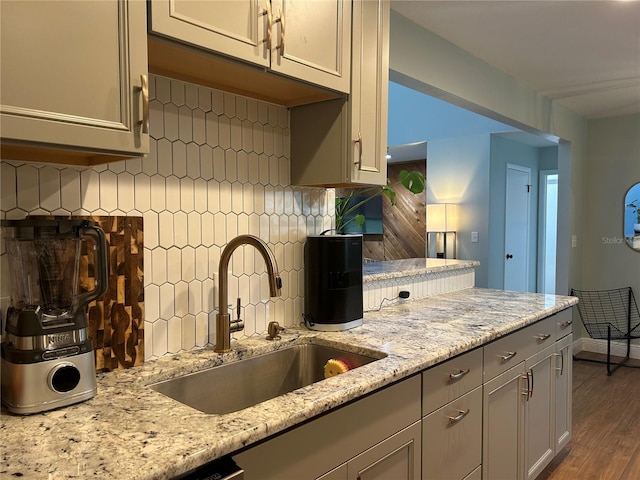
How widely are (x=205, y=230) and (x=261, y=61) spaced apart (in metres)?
0.60

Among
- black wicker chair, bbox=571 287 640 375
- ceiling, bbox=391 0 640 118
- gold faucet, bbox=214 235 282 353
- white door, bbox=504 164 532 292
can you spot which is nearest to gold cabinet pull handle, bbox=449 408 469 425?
gold faucet, bbox=214 235 282 353

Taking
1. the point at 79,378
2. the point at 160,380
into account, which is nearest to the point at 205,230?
the point at 160,380

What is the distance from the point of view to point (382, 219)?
739cm

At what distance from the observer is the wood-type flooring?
2.63 meters

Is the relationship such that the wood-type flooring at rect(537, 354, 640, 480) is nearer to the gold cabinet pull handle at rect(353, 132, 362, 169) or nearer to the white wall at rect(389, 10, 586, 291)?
the white wall at rect(389, 10, 586, 291)

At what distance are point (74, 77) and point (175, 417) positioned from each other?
0.80 m

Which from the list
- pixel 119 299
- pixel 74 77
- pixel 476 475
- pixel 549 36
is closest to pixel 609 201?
pixel 549 36

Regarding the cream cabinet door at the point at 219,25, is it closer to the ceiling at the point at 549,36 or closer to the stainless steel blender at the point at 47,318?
the stainless steel blender at the point at 47,318

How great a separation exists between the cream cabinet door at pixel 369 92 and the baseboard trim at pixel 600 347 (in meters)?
4.06

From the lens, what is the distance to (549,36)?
274cm

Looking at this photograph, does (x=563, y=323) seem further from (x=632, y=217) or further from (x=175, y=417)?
(x=632, y=217)

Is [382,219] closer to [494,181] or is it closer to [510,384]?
[494,181]

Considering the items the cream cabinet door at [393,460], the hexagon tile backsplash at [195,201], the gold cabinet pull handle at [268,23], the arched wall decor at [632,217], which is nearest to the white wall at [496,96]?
the arched wall decor at [632,217]

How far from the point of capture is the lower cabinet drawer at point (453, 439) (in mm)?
1624
